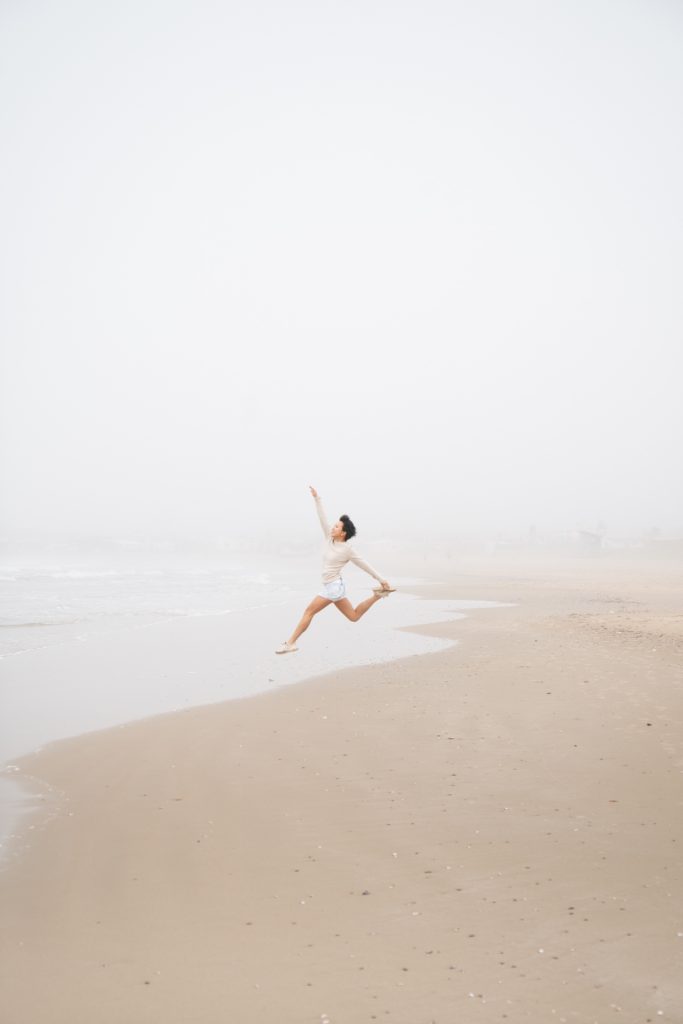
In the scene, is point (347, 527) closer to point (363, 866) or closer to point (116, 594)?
point (363, 866)

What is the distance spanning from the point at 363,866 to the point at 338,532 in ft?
15.9

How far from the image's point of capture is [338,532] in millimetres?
11406

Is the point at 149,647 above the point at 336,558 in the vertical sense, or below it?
below

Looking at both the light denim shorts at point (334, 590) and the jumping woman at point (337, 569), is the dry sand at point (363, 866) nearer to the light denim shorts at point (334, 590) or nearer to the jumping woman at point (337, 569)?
the jumping woman at point (337, 569)

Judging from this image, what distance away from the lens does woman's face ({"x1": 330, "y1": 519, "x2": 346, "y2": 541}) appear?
1134 cm

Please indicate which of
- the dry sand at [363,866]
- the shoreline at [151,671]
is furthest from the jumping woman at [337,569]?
the shoreline at [151,671]

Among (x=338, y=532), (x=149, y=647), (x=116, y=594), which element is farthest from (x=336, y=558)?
(x=116, y=594)

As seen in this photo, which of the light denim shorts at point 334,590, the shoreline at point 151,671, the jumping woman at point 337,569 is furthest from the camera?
the shoreline at point 151,671

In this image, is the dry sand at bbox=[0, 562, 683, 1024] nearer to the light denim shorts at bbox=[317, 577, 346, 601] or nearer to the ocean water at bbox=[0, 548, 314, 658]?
the light denim shorts at bbox=[317, 577, 346, 601]

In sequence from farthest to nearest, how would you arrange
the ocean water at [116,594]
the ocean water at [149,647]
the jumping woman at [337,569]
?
1. the ocean water at [116,594]
2. the ocean water at [149,647]
3. the jumping woman at [337,569]

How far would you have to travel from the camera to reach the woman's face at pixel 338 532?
11337mm

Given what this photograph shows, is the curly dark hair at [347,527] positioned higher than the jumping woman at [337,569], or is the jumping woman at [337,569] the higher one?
the curly dark hair at [347,527]

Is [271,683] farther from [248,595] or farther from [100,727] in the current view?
[248,595]

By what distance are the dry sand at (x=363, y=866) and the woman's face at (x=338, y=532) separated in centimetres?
309
